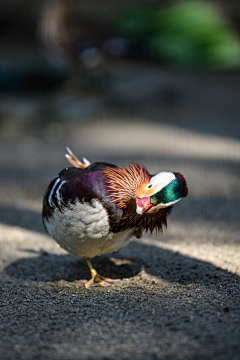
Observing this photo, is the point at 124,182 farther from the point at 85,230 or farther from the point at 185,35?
the point at 185,35

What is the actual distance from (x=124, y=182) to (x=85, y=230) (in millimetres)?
293

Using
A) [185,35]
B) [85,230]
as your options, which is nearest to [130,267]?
[85,230]

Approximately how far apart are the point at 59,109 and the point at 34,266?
3.85 meters

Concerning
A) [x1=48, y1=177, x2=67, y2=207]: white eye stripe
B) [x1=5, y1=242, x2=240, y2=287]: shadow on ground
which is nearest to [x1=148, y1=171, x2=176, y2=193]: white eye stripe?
[x1=48, y1=177, x2=67, y2=207]: white eye stripe

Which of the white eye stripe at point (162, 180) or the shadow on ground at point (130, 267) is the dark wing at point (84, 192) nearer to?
the white eye stripe at point (162, 180)

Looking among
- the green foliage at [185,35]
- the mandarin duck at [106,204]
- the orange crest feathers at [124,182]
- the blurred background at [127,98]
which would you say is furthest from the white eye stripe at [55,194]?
the green foliage at [185,35]

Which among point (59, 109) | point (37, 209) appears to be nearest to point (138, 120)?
point (59, 109)

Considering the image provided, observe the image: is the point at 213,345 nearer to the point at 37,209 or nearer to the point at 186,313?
the point at 186,313

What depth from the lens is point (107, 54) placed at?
258 inches

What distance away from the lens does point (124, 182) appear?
6.31ft

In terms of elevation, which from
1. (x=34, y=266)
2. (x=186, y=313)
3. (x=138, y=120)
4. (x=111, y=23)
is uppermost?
(x=111, y=23)

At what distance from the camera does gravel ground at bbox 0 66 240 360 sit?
4.79 ft

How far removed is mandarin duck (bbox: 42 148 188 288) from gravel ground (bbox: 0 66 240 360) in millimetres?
291

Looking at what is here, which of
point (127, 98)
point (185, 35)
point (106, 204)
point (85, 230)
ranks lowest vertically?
point (85, 230)
